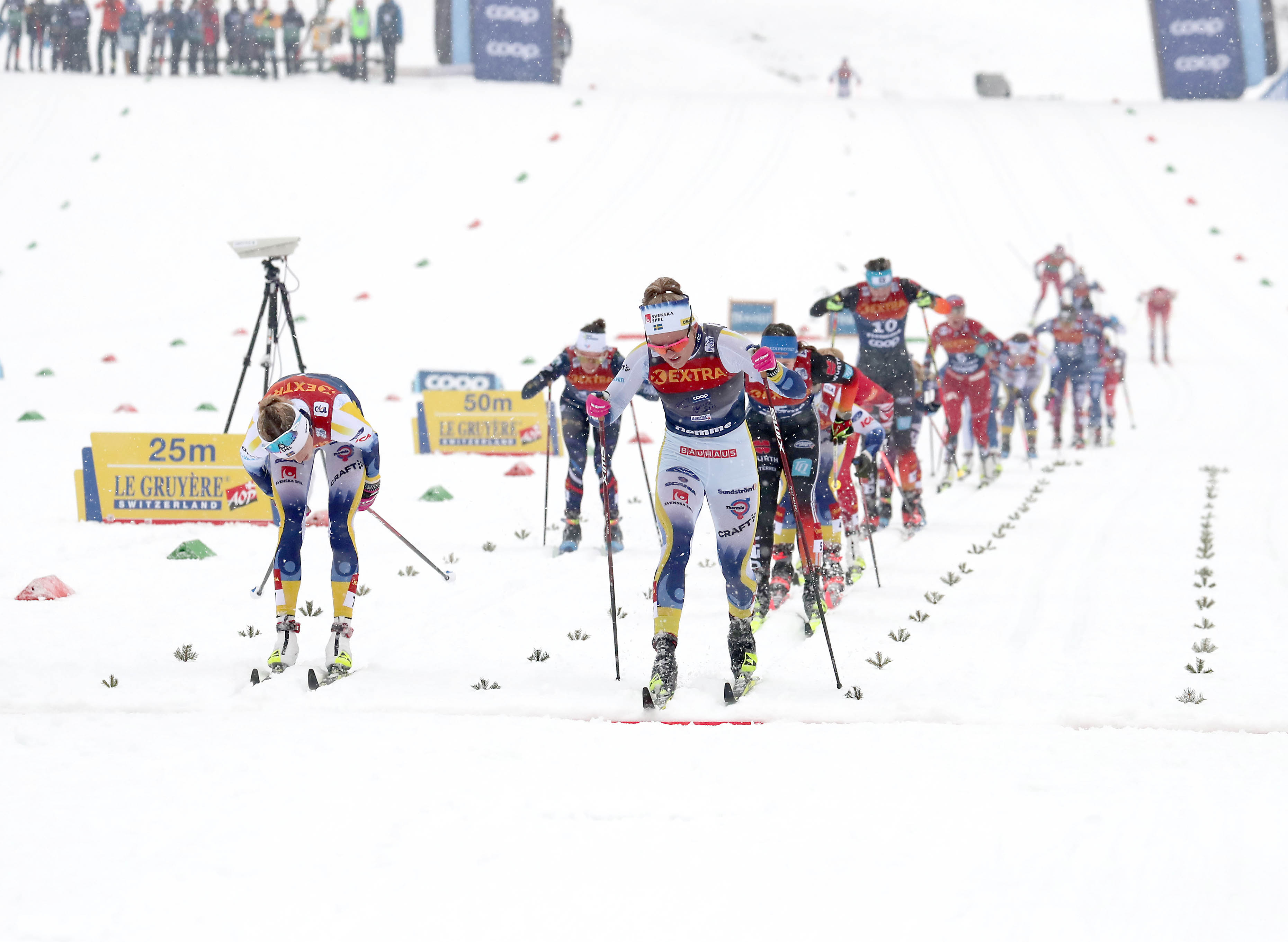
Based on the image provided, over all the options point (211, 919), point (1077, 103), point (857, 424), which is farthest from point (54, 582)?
point (1077, 103)

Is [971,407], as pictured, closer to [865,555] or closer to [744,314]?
[865,555]

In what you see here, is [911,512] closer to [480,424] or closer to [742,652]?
[742,652]

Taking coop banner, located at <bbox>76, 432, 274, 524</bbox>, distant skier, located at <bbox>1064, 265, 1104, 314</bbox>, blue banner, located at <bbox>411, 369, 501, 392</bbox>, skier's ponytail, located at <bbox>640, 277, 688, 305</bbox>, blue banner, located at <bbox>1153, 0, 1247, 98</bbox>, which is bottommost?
coop banner, located at <bbox>76, 432, 274, 524</bbox>

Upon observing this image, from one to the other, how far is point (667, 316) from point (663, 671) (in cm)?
177

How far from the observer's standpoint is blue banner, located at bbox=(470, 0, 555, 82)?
101ft

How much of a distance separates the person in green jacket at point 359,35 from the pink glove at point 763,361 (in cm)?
2819

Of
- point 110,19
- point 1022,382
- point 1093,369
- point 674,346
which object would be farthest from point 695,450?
point 110,19

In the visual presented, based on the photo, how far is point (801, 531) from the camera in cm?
627

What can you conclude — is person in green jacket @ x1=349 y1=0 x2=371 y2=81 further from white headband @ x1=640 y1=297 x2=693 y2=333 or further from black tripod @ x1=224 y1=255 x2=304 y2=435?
white headband @ x1=640 y1=297 x2=693 y2=333

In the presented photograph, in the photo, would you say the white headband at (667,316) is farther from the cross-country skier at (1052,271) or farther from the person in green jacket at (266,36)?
the person in green jacket at (266,36)

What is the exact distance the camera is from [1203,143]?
3103 centimetres

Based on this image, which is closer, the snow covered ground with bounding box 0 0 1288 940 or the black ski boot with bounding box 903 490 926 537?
the snow covered ground with bounding box 0 0 1288 940

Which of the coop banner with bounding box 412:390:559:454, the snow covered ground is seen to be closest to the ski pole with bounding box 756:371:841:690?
the snow covered ground

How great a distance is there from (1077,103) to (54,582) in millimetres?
34885
